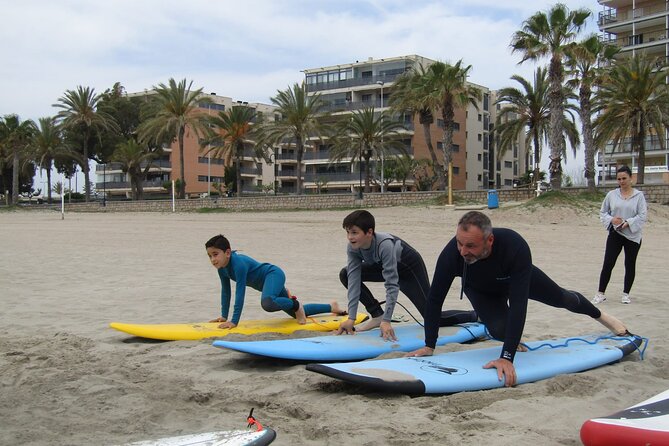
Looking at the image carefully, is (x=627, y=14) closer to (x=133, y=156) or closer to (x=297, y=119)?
(x=297, y=119)

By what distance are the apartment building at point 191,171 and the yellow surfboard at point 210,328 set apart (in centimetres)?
6787

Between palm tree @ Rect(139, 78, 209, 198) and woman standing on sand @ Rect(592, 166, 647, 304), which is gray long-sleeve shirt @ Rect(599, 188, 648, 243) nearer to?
woman standing on sand @ Rect(592, 166, 647, 304)

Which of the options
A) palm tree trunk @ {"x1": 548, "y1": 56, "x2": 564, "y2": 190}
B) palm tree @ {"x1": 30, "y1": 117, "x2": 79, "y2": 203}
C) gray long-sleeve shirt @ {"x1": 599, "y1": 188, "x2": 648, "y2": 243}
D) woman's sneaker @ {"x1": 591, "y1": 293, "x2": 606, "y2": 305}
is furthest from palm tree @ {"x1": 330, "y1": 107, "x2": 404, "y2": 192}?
woman's sneaker @ {"x1": 591, "y1": 293, "x2": 606, "y2": 305}

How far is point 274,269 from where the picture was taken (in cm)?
652

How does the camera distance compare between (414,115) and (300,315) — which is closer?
(300,315)

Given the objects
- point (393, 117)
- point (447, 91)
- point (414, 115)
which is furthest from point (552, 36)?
point (393, 117)

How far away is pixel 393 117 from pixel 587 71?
109 feet

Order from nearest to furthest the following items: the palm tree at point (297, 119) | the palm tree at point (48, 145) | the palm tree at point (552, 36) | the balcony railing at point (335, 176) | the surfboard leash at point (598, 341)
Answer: the surfboard leash at point (598, 341)
the palm tree at point (552, 36)
the palm tree at point (297, 119)
the palm tree at point (48, 145)
the balcony railing at point (335, 176)

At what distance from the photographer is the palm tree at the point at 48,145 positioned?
57.2m

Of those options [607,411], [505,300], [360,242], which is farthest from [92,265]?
[607,411]

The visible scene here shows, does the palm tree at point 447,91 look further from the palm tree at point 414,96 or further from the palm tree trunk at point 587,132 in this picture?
the palm tree trunk at point 587,132

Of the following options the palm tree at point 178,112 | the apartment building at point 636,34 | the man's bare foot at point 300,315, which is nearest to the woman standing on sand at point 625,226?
the man's bare foot at point 300,315

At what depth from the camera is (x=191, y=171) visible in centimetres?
7844

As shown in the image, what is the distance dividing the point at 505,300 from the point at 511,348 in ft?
2.30
